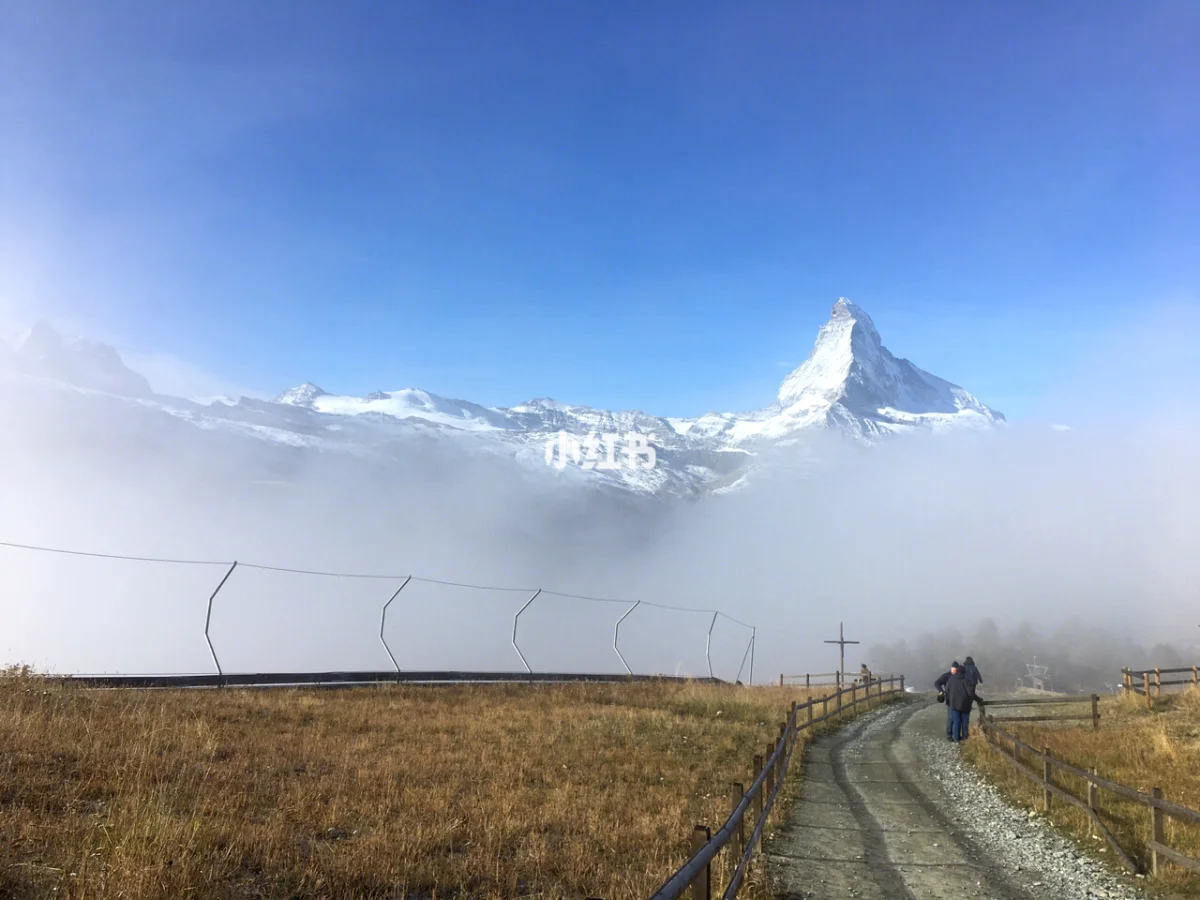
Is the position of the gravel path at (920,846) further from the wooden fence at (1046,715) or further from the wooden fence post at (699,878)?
the wooden fence at (1046,715)

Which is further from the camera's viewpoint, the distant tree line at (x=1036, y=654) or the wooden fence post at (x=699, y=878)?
the distant tree line at (x=1036, y=654)

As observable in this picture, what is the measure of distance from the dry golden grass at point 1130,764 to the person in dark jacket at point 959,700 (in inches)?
48.1

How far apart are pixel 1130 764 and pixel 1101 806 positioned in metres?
4.81

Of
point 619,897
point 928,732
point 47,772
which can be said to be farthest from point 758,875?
point 928,732

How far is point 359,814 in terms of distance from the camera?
9.70 metres

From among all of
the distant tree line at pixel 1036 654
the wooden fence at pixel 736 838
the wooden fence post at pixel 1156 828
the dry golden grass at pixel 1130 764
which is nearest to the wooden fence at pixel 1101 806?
the wooden fence post at pixel 1156 828

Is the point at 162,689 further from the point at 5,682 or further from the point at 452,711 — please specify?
the point at 452,711

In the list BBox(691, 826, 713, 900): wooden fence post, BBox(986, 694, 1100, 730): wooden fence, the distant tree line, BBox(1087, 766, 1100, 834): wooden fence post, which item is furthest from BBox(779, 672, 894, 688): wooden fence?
the distant tree line

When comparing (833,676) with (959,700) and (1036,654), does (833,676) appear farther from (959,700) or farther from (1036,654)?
(1036,654)

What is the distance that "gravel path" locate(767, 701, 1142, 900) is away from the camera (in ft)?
29.8

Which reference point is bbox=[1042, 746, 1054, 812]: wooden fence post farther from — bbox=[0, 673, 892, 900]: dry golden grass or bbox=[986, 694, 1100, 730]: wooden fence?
bbox=[986, 694, 1100, 730]: wooden fence

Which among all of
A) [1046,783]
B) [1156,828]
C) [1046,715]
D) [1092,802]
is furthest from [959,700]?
[1156,828]

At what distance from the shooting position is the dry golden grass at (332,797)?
7195 millimetres

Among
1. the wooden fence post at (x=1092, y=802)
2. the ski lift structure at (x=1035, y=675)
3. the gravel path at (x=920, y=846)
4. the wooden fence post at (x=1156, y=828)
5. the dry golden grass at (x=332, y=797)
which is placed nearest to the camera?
the dry golden grass at (x=332, y=797)
